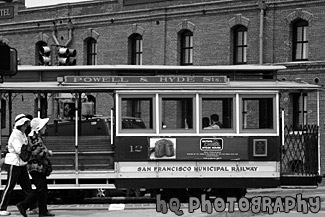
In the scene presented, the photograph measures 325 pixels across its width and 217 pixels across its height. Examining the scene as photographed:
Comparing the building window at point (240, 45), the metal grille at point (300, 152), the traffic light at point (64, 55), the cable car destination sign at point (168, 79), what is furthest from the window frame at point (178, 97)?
the building window at point (240, 45)

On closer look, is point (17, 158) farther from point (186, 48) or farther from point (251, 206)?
point (186, 48)

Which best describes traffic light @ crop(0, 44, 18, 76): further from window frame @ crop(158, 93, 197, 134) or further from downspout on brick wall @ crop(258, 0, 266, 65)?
downspout on brick wall @ crop(258, 0, 266, 65)

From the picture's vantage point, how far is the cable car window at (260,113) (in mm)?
18750

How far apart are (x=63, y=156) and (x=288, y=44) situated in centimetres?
1747

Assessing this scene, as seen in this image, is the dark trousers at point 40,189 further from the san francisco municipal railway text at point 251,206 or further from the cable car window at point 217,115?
the cable car window at point 217,115

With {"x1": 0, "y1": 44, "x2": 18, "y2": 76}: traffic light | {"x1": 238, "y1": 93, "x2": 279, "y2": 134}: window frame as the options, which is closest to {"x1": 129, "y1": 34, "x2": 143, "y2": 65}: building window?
{"x1": 238, "y1": 93, "x2": 279, "y2": 134}: window frame

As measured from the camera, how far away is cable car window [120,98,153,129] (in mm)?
18734

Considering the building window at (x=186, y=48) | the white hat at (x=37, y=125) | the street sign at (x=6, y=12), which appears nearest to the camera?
the white hat at (x=37, y=125)

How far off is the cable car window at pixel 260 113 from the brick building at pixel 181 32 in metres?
14.6

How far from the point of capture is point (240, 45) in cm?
3622

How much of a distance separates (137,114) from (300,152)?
11.9 ft

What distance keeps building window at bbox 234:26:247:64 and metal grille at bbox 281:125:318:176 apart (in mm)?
16598

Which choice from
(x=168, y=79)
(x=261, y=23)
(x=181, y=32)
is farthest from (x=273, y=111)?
(x=181, y=32)

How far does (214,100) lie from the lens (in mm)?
18922
